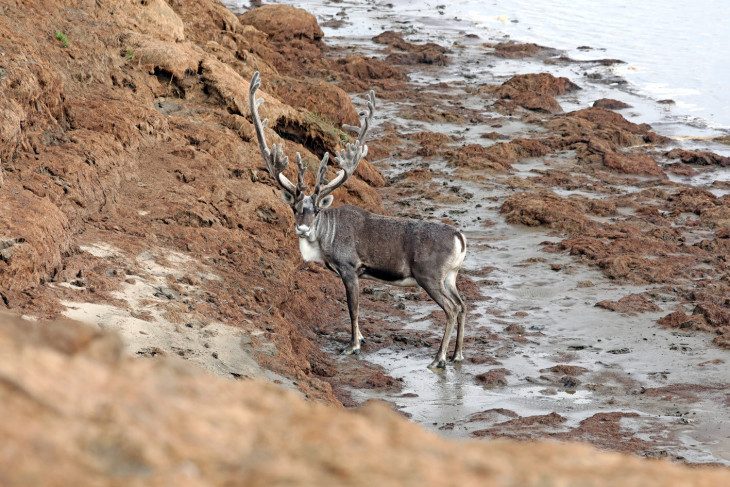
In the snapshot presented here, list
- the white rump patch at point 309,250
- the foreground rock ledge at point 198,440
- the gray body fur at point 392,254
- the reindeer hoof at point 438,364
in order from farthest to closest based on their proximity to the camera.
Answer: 1. the white rump patch at point 309,250
2. the gray body fur at point 392,254
3. the reindeer hoof at point 438,364
4. the foreground rock ledge at point 198,440

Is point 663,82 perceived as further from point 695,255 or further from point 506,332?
point 506,332

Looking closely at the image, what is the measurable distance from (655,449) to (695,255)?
6.98m

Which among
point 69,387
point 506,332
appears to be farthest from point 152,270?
point 69,387

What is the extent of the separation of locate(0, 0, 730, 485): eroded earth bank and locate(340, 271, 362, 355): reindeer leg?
0.23 metres

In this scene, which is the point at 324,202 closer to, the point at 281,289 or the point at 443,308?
the point at 281,289

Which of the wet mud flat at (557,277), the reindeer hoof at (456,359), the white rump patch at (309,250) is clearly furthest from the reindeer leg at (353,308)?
the reindeer hoof at (456,359)

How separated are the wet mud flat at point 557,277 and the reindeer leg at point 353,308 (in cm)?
17

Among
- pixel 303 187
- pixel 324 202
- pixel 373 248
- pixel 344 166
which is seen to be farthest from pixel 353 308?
pixel 344 166

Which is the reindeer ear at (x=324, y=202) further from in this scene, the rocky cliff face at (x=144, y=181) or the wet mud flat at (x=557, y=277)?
the wet mud flat at (x=557, y=277)

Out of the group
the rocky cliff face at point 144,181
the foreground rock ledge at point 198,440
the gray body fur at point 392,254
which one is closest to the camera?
the foreground rock ledge at point 198,440

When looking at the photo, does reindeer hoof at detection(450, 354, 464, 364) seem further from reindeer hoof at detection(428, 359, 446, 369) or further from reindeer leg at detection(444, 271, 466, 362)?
reindeer hoof at detection(428, 359, 446, 369)

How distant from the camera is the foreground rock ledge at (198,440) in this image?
8.25 feet

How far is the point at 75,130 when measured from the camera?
32.8 feet

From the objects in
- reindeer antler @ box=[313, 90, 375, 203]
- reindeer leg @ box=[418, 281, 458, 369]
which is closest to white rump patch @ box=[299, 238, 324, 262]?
reindeer antler @ box=[313, 90, 375, 203]
